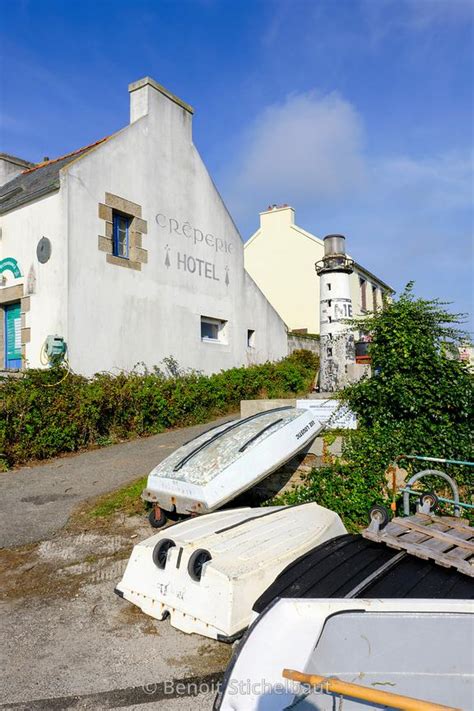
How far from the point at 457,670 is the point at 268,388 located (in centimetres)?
1174

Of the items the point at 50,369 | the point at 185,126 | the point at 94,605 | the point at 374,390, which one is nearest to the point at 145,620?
the point at 94,605

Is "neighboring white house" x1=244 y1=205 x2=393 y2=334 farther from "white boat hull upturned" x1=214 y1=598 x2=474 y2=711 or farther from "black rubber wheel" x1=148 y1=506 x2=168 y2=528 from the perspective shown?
"white boat hull upturned" x1=214 y1=598 x2=474 y2=711

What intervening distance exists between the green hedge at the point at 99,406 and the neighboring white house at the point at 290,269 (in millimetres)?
10635

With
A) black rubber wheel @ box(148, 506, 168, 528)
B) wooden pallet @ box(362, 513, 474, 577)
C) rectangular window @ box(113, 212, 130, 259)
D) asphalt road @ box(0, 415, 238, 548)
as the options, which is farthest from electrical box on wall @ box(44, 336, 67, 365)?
wooden pallet @ box(362, 513, 474, 577)

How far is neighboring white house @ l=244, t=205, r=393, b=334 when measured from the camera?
23609 millimetres

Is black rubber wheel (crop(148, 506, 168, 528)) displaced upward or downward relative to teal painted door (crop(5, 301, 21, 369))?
downward

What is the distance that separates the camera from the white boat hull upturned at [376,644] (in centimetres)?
245

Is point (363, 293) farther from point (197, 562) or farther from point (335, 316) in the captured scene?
point (197, 562)

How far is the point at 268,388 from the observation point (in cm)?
1427

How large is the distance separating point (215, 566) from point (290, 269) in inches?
842

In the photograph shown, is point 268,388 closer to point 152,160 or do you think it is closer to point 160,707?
point 152,160

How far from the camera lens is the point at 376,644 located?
2.59 metres

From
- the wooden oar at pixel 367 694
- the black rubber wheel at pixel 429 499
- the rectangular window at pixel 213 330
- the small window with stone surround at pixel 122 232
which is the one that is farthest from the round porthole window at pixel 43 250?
the wooden oar at pixel 367 694

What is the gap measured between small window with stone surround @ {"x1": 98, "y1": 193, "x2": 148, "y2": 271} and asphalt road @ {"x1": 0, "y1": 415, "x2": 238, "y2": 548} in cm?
424
